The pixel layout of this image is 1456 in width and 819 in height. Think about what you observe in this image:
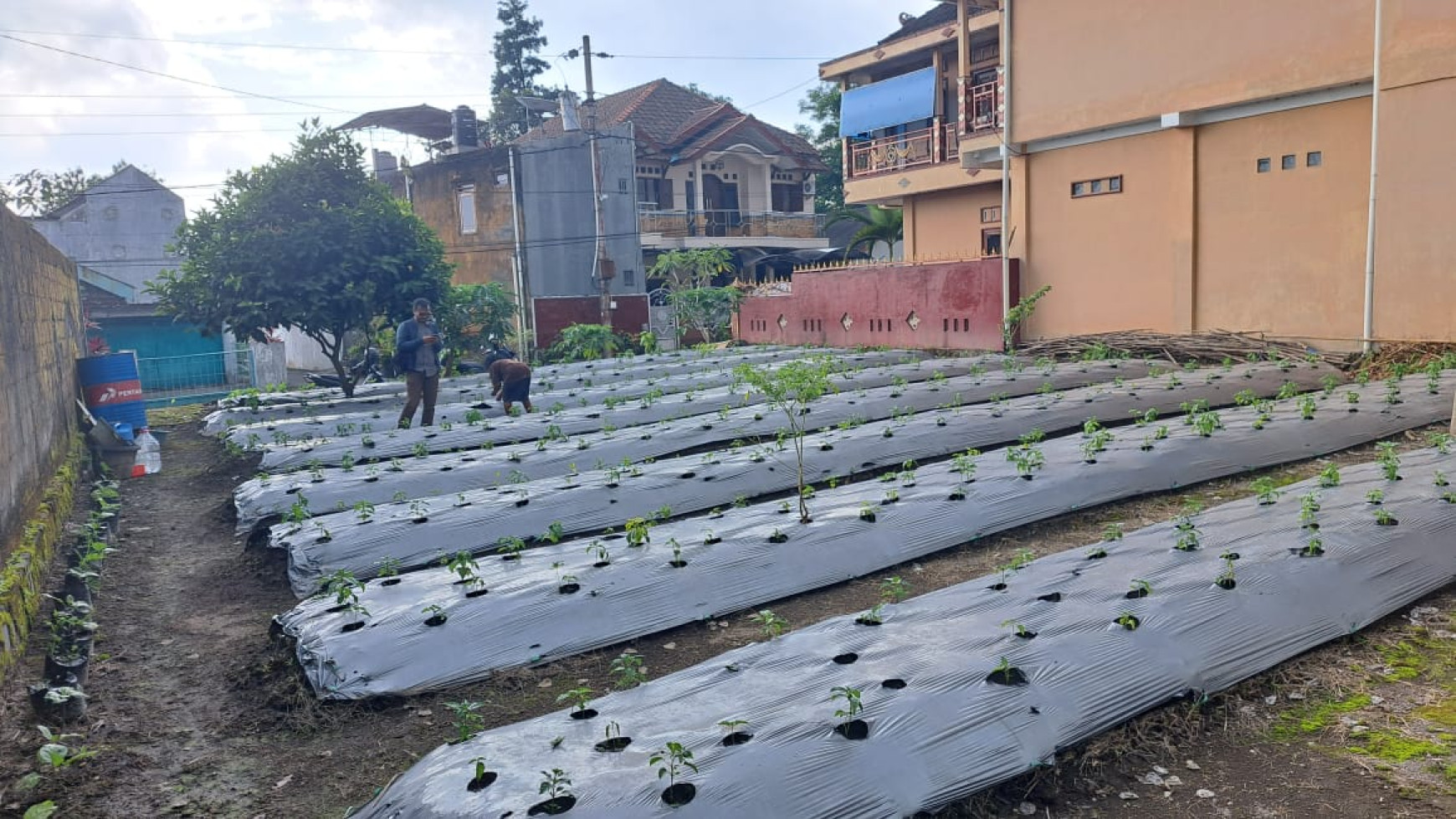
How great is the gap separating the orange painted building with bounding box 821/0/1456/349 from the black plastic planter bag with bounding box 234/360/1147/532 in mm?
2493

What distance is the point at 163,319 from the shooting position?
77.3 ft

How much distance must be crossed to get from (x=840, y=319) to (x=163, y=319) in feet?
53.0

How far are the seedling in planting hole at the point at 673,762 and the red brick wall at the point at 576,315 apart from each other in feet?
67.5

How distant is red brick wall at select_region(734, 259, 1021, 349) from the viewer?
16594mm

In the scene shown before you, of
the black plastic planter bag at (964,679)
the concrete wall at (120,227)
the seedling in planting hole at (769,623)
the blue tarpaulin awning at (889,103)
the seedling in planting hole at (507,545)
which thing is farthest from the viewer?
the concrete wall at (120,227)

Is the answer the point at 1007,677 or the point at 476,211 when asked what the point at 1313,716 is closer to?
the point at 1007,677

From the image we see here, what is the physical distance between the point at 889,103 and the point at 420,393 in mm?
14185

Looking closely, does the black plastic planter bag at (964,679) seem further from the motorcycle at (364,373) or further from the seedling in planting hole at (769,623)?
the motorcycle at (364,373)

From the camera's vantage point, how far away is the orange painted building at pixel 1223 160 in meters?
11.0

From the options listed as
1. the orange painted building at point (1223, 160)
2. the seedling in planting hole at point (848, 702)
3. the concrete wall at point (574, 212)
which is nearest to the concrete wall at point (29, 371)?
the seedling in planting hole at point (848, 702)

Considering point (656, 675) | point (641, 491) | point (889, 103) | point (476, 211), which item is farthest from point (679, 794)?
point (476, 211)

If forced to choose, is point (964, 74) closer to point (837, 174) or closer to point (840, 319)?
point (840, 319)

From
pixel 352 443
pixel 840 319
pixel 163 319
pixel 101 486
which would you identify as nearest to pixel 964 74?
pixel 840 319

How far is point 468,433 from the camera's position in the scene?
984 centimetres
